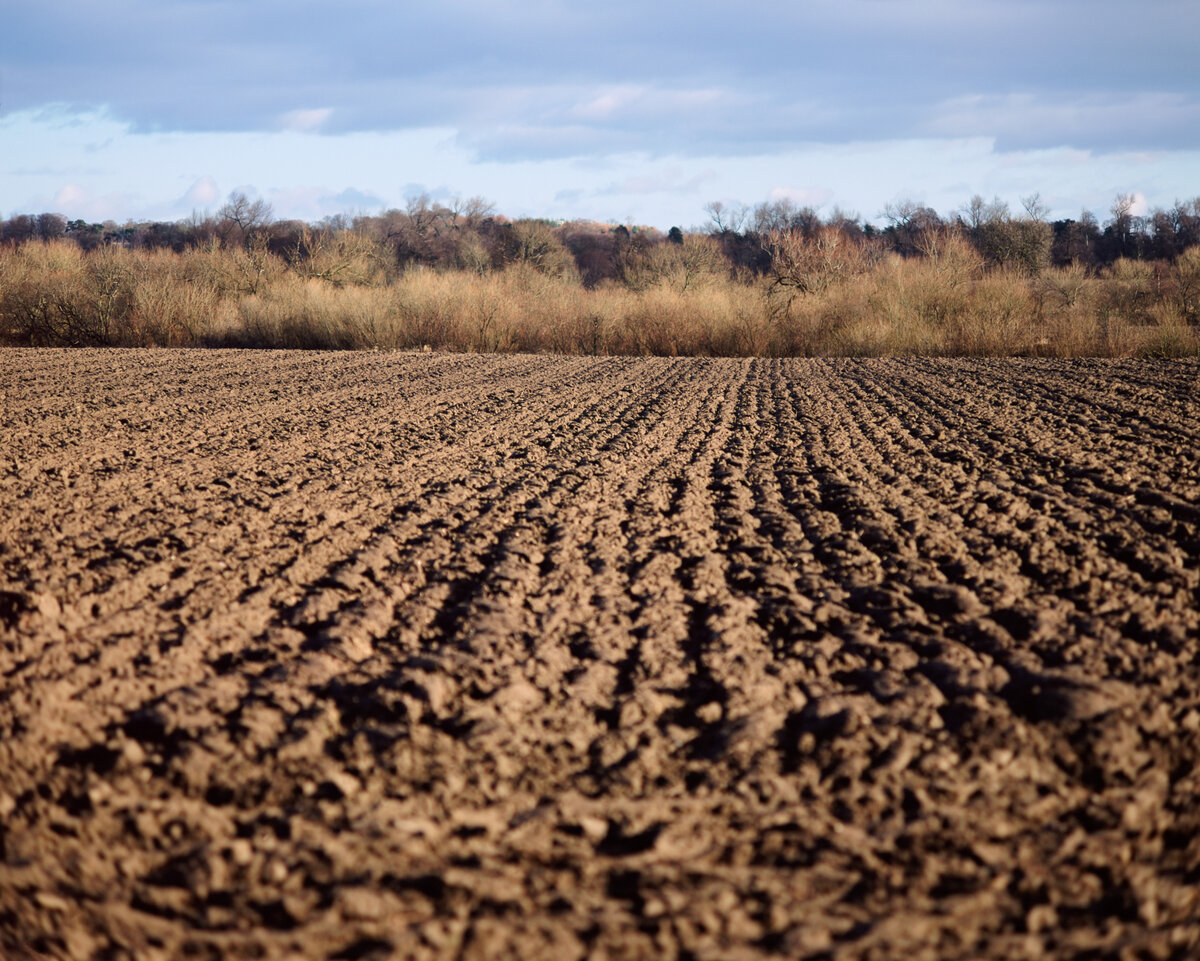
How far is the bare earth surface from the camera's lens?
2125 mm

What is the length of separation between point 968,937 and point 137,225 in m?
98.3

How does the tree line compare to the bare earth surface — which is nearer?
the bare earth surface

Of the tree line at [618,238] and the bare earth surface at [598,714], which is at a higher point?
the tree line at [618,238]

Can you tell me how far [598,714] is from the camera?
303cm

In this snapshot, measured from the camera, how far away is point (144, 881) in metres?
2.22

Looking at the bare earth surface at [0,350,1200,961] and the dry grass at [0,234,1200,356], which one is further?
the dry grass at [0,234,1200,356]

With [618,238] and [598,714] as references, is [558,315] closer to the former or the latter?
[598,714]

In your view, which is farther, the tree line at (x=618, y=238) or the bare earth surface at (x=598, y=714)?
the tree line at (x=618, y=238)

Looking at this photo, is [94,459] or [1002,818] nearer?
[1002,818]

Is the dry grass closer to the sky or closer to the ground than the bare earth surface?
closer to the sky

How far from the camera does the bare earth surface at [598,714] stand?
2.12m

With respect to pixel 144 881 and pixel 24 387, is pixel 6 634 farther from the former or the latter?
pixel 24 387

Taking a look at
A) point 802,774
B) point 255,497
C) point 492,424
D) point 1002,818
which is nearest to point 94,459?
point 255,497

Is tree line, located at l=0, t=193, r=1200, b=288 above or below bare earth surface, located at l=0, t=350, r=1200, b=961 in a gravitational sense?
above
